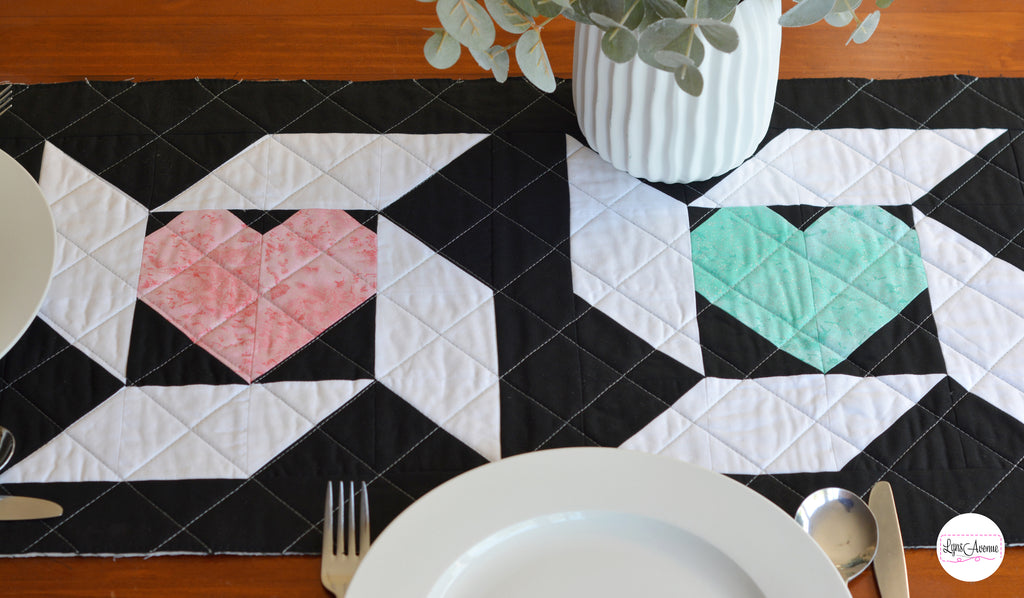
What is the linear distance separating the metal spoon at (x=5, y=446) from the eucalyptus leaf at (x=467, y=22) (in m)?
0.37

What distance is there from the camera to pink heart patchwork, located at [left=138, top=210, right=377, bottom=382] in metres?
0.62

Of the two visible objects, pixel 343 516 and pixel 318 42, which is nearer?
pixel 343 516

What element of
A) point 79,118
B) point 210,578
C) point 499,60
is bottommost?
point 210,578

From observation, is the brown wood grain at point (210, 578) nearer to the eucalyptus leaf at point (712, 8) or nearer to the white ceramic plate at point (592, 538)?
the white ceramic plate at point (592, 538)

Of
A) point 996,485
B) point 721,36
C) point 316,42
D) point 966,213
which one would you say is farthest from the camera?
point 316,42

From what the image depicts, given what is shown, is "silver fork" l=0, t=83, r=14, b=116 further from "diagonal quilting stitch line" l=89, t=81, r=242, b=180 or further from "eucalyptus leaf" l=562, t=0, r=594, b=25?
"eucalyptus leaf" l=562, t=0, r=594, b=25

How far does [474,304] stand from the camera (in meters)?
0.64

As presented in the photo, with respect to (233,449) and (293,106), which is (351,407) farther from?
(293,106)

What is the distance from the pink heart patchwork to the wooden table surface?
6.5 inches

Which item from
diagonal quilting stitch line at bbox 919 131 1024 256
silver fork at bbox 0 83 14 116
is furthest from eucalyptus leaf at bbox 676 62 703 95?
silver fork at bbox 0 83 14 116

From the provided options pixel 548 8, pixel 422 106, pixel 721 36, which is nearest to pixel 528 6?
pixel 548 8

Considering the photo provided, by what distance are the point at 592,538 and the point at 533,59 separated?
0.27 meters

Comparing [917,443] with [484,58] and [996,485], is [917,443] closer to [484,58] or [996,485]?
[996,485]

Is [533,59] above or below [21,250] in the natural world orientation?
above
